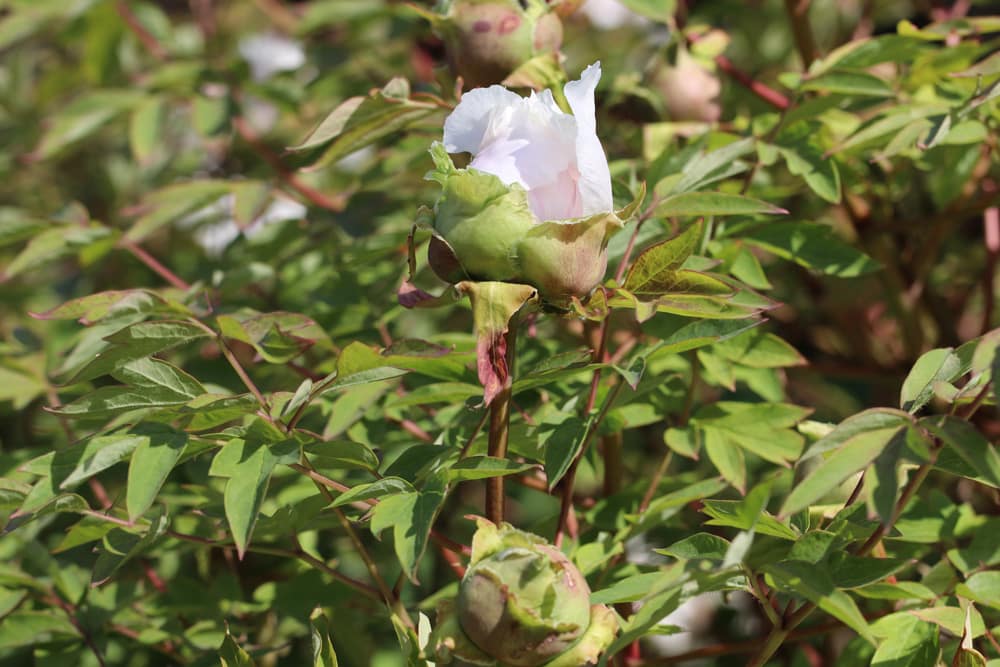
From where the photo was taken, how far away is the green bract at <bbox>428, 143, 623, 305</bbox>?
2.61 feet

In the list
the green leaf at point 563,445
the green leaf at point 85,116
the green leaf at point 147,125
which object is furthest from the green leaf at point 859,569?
the green leaf at point 85,116

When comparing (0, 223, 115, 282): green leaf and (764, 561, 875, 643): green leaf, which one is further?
(0, 223, 115, 282): green leaf

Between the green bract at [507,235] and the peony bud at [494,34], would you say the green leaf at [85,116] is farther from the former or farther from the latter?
the green bract at [507,235]

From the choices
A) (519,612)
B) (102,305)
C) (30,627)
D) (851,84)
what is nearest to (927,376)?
(519,612)

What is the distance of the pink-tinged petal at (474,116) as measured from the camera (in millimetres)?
845

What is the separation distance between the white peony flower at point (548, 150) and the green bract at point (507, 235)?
2 cm

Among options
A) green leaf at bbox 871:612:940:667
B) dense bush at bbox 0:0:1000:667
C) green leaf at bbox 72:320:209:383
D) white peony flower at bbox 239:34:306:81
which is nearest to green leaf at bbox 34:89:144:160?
dense bush at bbox 0:0:1000:667

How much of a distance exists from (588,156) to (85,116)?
4.04 ft

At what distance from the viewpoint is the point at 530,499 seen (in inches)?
77.8

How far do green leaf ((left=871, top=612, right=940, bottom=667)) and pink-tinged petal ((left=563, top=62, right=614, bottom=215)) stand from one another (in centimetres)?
41

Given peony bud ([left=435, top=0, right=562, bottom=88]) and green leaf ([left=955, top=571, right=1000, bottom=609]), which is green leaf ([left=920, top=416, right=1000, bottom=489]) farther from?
peony bud ([left=435, top=0, right=562, bottom=88])

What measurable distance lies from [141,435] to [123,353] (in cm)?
8

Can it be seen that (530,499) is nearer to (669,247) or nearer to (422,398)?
(422,398)

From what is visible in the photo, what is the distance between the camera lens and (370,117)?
3.51 ft
